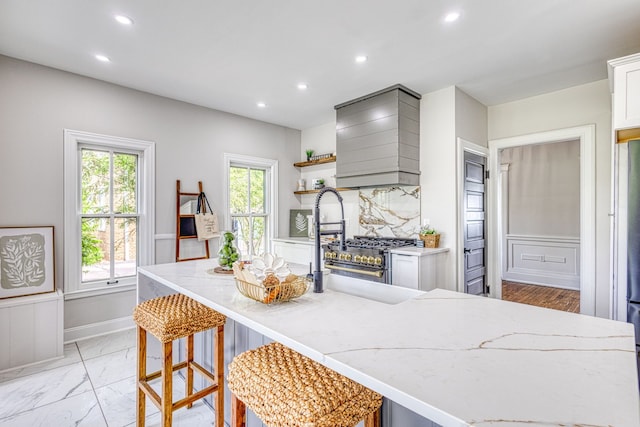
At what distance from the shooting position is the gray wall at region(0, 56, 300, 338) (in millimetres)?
2842

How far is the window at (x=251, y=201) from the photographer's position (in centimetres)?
448

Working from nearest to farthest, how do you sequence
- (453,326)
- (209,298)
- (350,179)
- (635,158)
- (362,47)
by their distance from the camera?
(453,326)
(209,298)
(635,158)
(362,47)
(350,179)

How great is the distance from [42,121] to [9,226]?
0.99m

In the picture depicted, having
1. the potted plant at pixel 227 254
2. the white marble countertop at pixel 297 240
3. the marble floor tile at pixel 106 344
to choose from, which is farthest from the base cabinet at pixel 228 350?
the white marble countertop at pixel 297 240

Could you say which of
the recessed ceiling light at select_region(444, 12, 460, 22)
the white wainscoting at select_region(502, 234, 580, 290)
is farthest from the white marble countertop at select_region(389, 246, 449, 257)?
the white wainscoting at select_region(502, 234, 580, 290)

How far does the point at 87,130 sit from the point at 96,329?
2.02 metres

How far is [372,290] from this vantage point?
1732mm

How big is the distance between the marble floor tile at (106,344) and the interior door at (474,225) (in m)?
3.55

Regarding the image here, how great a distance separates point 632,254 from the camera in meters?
2.16

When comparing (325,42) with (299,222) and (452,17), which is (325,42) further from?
(299,222)

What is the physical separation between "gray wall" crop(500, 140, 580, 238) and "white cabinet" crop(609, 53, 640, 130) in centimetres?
304

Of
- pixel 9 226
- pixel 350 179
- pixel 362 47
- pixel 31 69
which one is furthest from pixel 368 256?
pixel 31 69

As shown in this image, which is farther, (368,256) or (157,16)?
(368,256)

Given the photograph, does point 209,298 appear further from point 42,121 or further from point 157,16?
point 42,121
